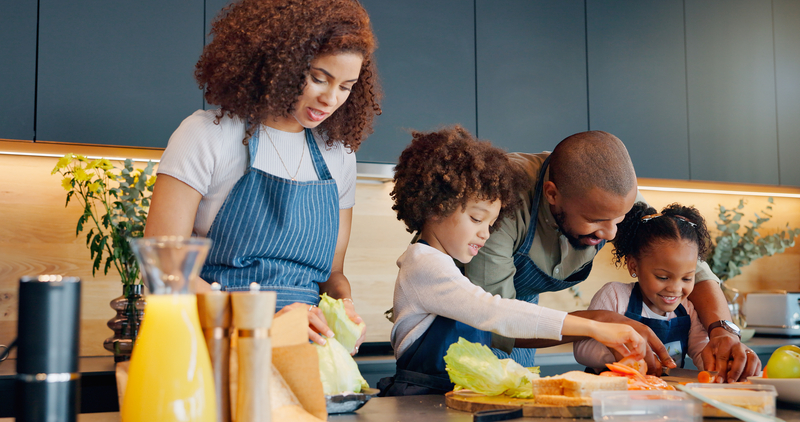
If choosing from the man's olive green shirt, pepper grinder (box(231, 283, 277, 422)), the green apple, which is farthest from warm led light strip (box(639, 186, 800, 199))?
pepper grinder (box(231, 283, 277, 422))

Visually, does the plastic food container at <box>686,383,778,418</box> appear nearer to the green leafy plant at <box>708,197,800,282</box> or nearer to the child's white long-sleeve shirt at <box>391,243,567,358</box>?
the child's white long-sleeve shirt at <box>391,243,567,358</box>

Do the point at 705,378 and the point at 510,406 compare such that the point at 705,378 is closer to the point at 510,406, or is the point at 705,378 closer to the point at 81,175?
the point at 510,406

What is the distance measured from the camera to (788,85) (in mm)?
3076

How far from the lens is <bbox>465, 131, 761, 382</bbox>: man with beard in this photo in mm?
1411

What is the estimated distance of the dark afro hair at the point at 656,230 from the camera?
5.63 ft

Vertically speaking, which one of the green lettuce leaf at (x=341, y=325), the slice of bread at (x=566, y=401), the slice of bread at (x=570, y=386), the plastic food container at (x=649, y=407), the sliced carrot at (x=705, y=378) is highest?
the green lettuce leaf at (x=341, y=325)

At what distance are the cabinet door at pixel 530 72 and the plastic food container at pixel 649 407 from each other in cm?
178

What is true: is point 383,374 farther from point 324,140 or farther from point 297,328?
point 297,328

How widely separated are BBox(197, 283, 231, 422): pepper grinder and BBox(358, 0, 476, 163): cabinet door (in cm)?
175

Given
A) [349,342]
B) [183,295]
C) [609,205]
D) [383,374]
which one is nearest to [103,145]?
[383,374]

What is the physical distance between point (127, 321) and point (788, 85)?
2.97 metres

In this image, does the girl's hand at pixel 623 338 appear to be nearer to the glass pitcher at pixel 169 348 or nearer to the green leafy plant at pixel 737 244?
the glass pitcher at pixel 169 348

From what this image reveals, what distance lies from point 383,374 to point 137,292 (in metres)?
0.81

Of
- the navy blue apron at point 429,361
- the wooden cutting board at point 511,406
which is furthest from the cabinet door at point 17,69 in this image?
the wooden cutting board at point 511,406
